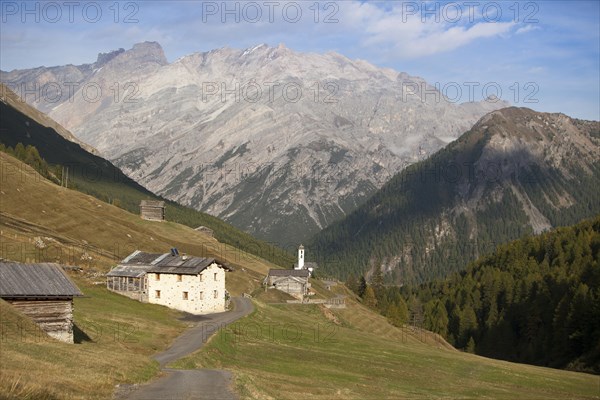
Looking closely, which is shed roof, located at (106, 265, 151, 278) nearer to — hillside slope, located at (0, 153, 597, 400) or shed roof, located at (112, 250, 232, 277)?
shed roof, located at (112, 250, 232, 277)

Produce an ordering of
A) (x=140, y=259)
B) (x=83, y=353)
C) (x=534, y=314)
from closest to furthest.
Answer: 1. (x=83, y=353)
2. (x=140, y=259)
3. (x=534, y=314)

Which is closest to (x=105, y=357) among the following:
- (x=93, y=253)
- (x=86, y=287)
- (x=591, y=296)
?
(x=86, y=287)

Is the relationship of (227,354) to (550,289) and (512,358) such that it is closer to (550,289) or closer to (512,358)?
(512,358)

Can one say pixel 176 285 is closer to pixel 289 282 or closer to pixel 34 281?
pixel 34 281

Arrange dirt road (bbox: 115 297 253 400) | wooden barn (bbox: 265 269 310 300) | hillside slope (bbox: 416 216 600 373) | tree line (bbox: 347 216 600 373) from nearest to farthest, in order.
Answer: dirt road (bbox: 115 297 253 400), hillside slope (bbox: 416 216 600 373), tree line (bbox: 347 216 600 373), wooden barn (bbox: 265 269 310 300)

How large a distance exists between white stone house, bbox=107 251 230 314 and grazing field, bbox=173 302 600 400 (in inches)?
285

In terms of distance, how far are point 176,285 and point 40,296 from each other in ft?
139

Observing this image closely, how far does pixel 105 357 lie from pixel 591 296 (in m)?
109

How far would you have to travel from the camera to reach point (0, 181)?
14762 centimetres

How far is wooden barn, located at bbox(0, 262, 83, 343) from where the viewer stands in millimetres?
53375

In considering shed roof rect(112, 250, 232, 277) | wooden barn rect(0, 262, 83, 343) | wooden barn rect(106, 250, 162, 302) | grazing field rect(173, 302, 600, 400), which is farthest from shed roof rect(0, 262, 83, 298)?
shed roof rect(112, 250, 232, 277)

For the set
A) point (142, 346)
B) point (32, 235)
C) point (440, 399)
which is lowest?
point (440, 399)

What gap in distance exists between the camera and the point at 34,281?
182ft

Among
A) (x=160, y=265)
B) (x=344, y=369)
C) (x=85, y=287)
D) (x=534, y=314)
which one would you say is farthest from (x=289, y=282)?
(x=344, y=369)
